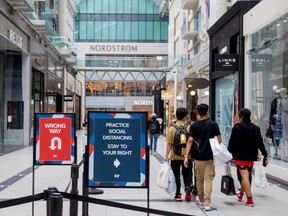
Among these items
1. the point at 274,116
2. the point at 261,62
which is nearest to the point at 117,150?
the point at 274,116

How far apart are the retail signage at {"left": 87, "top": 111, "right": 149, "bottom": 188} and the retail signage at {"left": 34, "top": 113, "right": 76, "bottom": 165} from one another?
3.76 ft

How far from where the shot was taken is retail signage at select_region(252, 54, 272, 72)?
11.6m

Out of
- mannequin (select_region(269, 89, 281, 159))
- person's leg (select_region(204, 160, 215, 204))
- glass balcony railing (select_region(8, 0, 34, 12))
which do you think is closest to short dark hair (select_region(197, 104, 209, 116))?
person's leg (select_region(204, 160, 215, 204))

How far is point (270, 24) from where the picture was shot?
11141 millimetres

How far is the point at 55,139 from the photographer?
6.47m

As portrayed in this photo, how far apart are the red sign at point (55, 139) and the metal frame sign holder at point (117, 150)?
118 centimetres

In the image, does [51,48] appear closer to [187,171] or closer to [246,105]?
[246,105]

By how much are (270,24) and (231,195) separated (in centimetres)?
516

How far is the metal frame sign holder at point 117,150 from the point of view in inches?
208

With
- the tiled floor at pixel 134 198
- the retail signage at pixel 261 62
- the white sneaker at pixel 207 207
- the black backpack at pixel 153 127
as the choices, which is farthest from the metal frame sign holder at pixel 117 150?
the black backpack at pixel 153 127

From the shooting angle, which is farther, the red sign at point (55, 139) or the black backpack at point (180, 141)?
the black backpack at point (180, 141)

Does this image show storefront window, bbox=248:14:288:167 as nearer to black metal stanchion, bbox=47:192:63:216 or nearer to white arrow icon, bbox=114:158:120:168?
white arrow icon, bbox=114:158:120:168

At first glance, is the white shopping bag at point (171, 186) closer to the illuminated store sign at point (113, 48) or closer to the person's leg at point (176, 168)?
the person's leg at point (176, 168)

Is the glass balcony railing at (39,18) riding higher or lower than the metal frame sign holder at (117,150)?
higher
